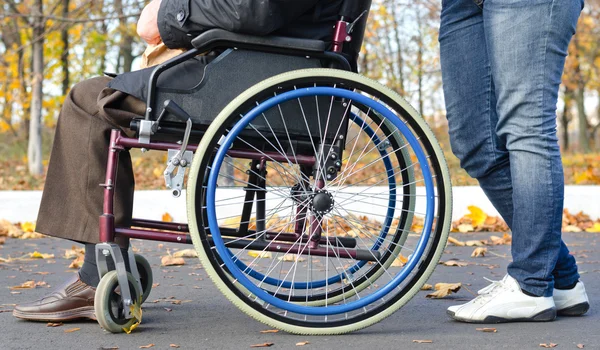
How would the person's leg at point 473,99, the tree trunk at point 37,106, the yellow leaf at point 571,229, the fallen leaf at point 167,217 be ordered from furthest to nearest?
the tree trunk at point 37,106
the fallen leaf at point 167,217
the yellow leaf at point 571,229
the person's leg at point 473,99

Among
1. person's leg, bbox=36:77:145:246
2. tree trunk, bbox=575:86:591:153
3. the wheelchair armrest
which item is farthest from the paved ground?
tree trunk, bbox=575:86:591:153

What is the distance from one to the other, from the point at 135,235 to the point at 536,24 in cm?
144

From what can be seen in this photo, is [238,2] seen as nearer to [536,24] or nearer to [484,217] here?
[536,24]

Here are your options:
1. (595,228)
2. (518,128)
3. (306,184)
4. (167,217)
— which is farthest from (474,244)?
(306,184)

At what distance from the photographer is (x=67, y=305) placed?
273 centimetres

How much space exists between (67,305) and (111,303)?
10.0 inches

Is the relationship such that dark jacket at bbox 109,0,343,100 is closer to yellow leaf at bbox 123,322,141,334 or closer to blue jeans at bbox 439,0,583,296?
blue jeans at bbox 439,0,583,296

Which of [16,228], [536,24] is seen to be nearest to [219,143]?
[536,24]

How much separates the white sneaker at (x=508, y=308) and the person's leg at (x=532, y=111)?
32 mm

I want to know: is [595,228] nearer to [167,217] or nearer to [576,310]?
[167,217]

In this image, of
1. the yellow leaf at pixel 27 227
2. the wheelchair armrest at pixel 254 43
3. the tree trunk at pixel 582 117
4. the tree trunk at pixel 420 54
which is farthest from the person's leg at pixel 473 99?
the tree trunk at pixel 582 117

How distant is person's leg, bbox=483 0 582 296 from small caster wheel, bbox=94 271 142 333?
4.22 ft

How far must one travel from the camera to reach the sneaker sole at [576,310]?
114 inches

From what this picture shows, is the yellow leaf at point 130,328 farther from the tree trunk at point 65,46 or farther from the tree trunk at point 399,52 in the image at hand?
the tree trunk at point 399,52
